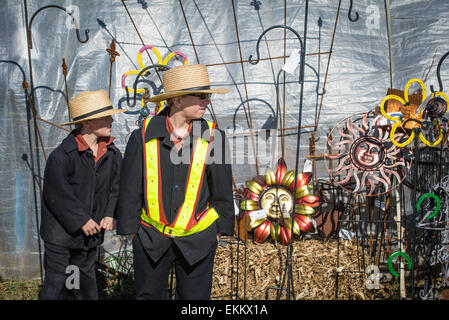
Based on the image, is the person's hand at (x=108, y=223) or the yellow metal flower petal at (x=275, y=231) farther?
the yellow metal flower petal at (x=275, y=231)

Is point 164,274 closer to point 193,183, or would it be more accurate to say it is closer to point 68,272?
point 193,183

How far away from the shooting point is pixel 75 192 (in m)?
2.38

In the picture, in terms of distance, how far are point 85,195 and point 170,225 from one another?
733 mm

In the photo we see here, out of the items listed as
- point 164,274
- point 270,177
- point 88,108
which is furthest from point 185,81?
point 270,177

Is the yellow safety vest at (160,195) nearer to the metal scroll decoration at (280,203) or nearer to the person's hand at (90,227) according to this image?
the person's hand at (90,227)

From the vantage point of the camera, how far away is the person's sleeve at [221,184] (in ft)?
6.73

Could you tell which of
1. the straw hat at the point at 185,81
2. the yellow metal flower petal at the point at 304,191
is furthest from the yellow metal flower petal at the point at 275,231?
the straw hat at the point at 185,81

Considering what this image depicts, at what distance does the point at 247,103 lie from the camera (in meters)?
3.58

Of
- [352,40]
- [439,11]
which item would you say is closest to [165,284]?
[352,40]

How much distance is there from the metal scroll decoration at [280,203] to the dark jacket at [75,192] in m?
1.14

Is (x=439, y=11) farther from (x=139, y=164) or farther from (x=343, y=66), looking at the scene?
(x=139, y=164)

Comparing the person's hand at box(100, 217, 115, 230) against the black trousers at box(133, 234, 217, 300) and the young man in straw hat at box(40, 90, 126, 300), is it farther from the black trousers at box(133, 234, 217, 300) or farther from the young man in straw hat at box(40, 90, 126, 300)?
the black trousers at box(133, 234, 217, 300)

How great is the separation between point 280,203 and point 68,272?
67.6 inches

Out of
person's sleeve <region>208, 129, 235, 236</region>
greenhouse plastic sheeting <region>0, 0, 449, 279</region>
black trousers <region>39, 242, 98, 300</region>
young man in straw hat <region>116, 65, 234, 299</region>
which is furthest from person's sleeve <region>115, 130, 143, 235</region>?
greenhouse plastic sheeting <region>0, 0, 449, 279</region>
